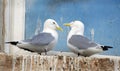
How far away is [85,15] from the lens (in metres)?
2.72

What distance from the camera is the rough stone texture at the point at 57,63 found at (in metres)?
2.17

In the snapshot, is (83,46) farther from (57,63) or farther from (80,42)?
(57,63)

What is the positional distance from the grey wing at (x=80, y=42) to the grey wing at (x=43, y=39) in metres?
0.12

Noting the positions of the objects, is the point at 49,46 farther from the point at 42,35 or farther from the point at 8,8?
the point at 8,8

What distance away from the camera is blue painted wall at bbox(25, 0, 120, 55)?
265 centimetres

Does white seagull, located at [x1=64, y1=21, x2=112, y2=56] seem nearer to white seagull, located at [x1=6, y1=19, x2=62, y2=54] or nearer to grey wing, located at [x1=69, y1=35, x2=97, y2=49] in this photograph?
grey wing, located at [x1=69, y1=35, x2=97, y2=49]

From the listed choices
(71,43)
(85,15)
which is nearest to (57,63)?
(71,43)

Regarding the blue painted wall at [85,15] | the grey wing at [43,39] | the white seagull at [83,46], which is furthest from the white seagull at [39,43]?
the blue painted wall at [85,15]

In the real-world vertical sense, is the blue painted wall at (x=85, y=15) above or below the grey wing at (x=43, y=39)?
above

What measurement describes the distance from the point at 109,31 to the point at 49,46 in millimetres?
549

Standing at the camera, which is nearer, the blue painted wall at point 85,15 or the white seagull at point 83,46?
the white seagull at point 83,46

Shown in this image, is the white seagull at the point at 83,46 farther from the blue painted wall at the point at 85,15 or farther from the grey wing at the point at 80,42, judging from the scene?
the blue painted wall at the point at 85,15

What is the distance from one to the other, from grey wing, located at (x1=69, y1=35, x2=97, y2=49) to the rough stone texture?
7 centimetres

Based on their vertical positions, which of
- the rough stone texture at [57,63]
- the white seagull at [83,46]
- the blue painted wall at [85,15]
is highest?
the blue painted wall at [85,15]
